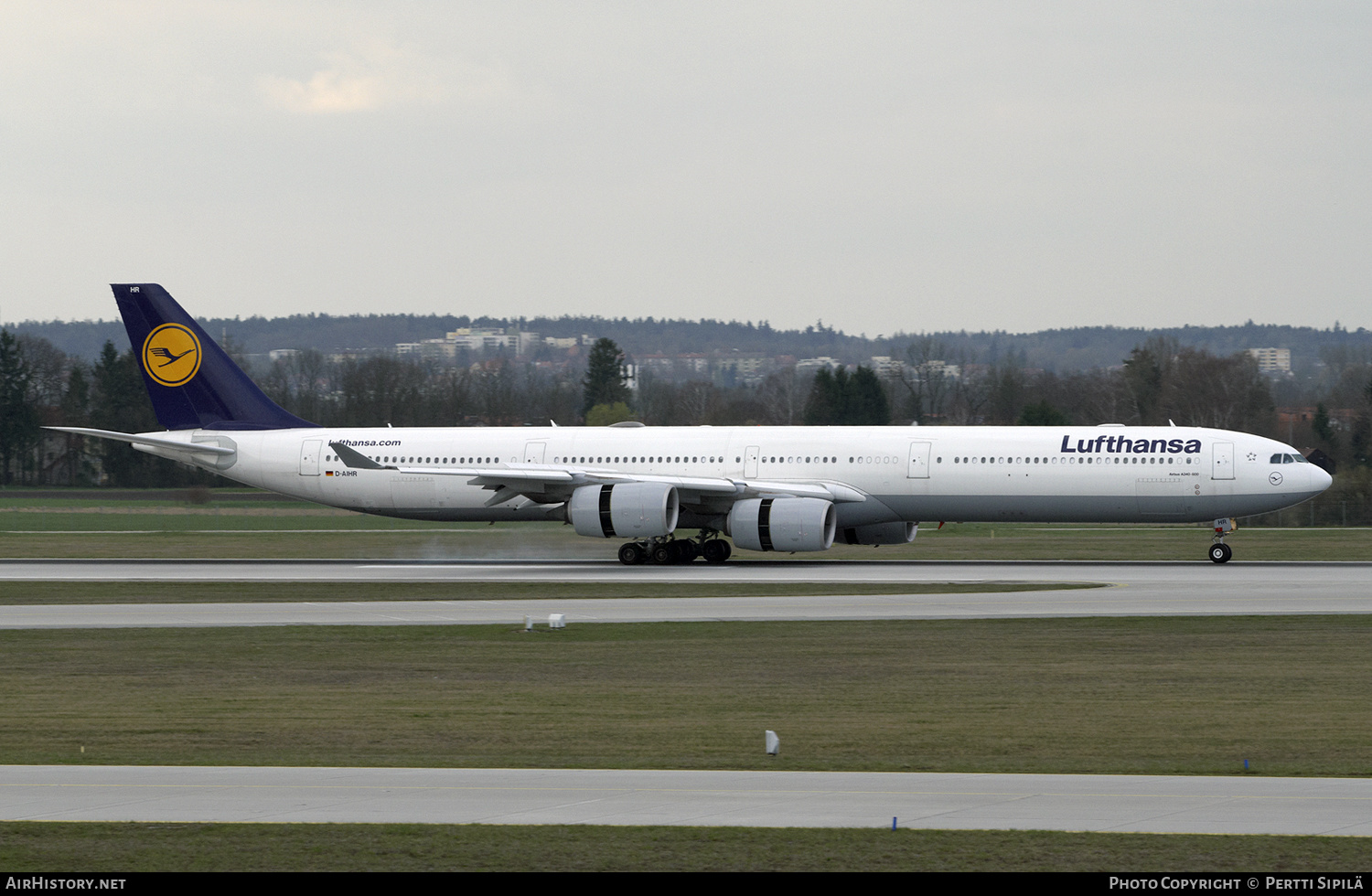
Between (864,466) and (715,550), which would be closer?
(864,466)

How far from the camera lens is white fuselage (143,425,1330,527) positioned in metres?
42.9

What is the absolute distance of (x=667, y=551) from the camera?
4569 centimetres

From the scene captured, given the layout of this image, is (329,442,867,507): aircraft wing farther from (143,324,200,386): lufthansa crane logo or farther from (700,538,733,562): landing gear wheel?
(143,324,200,386): lufthansa crane logo

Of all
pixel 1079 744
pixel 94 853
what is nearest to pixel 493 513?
pixel 1079 744

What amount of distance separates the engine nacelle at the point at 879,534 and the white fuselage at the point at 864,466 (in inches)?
53.6

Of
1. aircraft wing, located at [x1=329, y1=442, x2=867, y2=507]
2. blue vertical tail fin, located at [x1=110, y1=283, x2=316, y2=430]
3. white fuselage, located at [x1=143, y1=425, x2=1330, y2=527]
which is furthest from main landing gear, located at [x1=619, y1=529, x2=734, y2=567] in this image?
blue vertical tail fin, located at [x1=110, y1=283, x2=316, y2=430]

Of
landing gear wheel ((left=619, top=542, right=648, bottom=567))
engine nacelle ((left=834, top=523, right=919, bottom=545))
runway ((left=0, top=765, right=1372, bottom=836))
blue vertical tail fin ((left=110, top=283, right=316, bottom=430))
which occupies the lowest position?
landing gear wheel ((left=619, top=542, right=648, bottom=567))

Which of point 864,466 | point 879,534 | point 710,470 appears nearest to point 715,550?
point 710,470

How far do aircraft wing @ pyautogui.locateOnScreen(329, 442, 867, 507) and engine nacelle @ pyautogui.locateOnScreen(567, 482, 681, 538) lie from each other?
0.47 meters

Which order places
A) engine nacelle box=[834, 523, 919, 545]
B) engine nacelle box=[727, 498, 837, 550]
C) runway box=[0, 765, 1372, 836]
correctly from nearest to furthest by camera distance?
runway box=[0, 765, 1372, 836] < engine nacelle box=[727, 498, 837, 550] < engine nacelle box=[834, 523, 919, 545]

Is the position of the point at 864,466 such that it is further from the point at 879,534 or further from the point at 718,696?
the point at 718,696

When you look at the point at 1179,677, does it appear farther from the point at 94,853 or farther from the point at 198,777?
the point at 94,853

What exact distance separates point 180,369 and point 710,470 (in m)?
18.4

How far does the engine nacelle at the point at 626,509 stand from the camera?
43469mm
